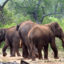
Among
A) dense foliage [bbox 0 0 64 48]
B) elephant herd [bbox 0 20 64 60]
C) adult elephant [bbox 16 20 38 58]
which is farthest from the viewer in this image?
dense foliage [bbox 0 0 64 48]

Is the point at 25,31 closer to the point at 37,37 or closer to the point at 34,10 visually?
the point at 37,37

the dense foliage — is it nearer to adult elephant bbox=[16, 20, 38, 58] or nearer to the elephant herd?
adult elephant bbox=[16, 20, 38, 58]

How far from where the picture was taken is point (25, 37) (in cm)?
1520

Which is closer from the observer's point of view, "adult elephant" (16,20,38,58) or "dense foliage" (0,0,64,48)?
"adult elephant" (16,20,38,58)

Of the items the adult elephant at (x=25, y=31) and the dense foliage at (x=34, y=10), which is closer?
the adult elephant at (x=25, y=31)

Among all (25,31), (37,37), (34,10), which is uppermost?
(34,10)

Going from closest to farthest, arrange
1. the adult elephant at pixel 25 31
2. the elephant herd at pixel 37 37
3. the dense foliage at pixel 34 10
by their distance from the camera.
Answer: the elephant herd at pixel 37 37, the adult elephant at pixel 25 31, the dense foliage at pixel 34 10

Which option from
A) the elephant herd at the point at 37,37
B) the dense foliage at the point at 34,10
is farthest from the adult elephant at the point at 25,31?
the dense foliage at the point at 34,10

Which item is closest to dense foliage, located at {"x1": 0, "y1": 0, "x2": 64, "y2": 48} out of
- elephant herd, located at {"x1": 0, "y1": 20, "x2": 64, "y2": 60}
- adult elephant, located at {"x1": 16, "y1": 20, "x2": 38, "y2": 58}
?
adult elephant, located at {"x1": 16, "y1": 20, "x2": 38, "y2": 58}

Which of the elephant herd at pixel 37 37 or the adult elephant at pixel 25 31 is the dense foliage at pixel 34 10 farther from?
the elephant herd at pixel 37 37

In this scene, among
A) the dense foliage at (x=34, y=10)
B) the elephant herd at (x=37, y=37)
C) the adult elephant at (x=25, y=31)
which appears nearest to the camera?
the elephant herd at (x=37, y=37)

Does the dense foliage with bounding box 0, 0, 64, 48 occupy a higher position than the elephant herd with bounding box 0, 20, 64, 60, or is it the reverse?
the dense foliage with bounding box 0, 0, 64, 48

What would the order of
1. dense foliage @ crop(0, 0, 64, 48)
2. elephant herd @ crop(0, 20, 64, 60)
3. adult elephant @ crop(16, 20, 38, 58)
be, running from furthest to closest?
dense foliage @ crop(0, 0, 64, 48)
adult elephant @ crop(16, 20, 38, 58)
elephant herd @ crop(0, 20, 64, 60)

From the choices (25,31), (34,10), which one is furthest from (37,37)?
(34,10)
